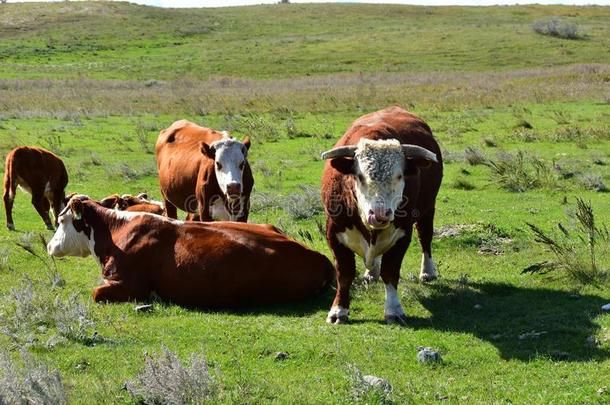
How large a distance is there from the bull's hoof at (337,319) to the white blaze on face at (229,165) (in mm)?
2915

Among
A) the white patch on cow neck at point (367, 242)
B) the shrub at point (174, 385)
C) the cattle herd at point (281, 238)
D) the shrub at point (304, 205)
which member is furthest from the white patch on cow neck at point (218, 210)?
the shrub at point (174, 385)

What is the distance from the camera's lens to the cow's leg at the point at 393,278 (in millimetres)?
7809

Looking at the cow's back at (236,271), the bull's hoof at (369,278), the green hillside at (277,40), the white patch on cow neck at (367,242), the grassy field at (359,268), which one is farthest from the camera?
the green hillside at (277,40)

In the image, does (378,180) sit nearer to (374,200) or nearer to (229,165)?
(374,200)

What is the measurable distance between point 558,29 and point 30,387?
86.6 meters

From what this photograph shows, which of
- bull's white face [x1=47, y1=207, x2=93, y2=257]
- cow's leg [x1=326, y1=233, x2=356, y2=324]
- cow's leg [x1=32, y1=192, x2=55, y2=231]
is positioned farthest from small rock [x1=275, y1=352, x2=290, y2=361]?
cow's leg [x1=32, y1=192, x2=55, y2=231]

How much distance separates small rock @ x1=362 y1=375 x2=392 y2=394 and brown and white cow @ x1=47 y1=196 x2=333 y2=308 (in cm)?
285

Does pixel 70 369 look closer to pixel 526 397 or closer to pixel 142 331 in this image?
pixel 142 331

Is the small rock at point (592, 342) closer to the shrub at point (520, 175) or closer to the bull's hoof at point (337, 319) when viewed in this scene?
the bull's hoof at point (337, 319)

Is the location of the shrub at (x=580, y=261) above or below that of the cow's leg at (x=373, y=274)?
above

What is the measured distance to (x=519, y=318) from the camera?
7.70m

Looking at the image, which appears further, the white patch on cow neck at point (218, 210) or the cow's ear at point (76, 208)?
the white patch on cow neck at point (218, 210)

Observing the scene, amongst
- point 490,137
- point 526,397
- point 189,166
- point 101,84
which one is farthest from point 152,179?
point 101,84

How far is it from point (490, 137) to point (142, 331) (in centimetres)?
1655
